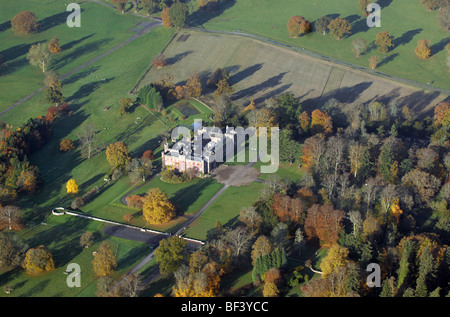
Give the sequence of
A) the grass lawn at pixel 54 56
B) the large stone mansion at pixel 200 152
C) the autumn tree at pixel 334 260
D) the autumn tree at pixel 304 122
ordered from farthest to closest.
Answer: the grass lawn at pixel 54 56
the autumn tree at pixel 304 122
the large stone mansion at pixel 200 152
the autumn tree at pixel 334 260

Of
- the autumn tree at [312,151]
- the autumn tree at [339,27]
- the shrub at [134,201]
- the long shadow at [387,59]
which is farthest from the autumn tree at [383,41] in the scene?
the shrub at [134,201]

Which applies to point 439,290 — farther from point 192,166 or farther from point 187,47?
point 187,47

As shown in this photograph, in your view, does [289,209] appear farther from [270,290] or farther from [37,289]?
[37,289]

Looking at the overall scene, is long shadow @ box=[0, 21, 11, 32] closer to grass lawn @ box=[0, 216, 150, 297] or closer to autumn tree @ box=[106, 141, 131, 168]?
autumn tree @ box=[106, 141, 131, 168]

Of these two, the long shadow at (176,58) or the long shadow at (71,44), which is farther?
the long shadow at (71,44)

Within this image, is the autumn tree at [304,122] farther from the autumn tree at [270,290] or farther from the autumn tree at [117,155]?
the autumn tree at [270,290]

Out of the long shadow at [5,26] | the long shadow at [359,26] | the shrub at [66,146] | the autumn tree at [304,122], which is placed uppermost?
the long shadow at [5,26]

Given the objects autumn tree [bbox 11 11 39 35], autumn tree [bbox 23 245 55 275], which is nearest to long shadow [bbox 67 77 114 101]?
autumn tree [bbox 11 11 39 35]
